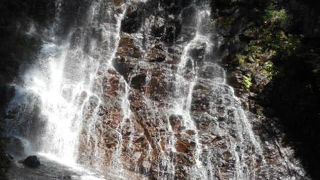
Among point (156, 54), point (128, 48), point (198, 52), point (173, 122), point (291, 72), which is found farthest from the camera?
point (198, 52)

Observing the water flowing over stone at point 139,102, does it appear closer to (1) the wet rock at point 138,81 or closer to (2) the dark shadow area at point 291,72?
(1) the wet rock at point 138,81

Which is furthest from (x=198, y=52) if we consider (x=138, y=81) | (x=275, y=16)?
(x=275, y=16)

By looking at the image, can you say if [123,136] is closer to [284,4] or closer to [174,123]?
[174,123]

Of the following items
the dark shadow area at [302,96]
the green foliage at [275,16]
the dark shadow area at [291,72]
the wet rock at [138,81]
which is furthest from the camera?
the green foliage at [275,16]

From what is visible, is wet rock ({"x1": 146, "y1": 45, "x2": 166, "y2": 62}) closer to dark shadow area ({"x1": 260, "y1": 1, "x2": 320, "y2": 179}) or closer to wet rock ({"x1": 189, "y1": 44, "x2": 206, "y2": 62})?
wet rock ({"x1": 189, "y1": 44, "x2": 206, "y2": 62})

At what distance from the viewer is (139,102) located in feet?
52.4

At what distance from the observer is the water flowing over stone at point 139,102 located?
14.2 meters

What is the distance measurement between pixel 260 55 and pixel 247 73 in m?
1.29

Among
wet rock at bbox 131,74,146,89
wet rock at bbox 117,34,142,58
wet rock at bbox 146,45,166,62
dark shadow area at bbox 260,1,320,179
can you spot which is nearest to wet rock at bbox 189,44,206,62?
wet rock at bbox 146,45,166,62

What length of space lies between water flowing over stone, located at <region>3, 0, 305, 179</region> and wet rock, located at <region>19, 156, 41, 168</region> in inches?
58.8

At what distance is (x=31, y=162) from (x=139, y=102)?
4868 mm

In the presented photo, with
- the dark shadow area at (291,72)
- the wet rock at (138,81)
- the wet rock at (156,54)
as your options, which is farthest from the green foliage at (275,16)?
the wet rock at (138,81)

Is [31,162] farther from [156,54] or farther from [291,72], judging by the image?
[291,72]

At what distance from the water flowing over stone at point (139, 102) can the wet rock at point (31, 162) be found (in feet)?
4.90
